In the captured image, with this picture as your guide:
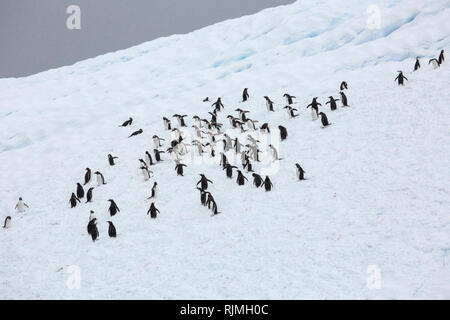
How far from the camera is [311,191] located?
452 inches

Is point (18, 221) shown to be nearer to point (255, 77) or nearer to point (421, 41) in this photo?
point (255, 77)

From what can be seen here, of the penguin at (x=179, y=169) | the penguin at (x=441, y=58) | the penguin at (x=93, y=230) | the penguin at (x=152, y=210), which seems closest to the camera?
the penguin at (x=93, y=230)

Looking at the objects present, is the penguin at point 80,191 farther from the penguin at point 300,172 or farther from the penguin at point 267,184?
the penguin at point 300,172

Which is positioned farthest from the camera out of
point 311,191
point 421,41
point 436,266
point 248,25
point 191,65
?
point 248,25

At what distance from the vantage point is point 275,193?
11898mm

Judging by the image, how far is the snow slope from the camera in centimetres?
847

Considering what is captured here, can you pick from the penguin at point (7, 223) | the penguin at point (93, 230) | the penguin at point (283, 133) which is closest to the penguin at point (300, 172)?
the penguin at point (283, 133)

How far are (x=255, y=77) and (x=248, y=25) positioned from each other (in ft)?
40.0

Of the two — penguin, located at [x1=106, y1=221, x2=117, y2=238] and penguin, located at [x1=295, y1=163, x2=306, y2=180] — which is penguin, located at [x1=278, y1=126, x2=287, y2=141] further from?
penguin, located at [x1=106, y1=221, x2=117, y2=238]

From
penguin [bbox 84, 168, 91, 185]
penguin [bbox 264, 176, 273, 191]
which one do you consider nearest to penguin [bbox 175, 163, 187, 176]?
penguin [bbox 84, 168, 91, 185]

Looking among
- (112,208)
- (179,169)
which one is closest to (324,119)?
(179,169)

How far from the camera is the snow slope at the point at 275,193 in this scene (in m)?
8.47

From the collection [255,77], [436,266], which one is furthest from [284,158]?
[255,77]

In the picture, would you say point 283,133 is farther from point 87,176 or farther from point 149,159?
point 87,176
